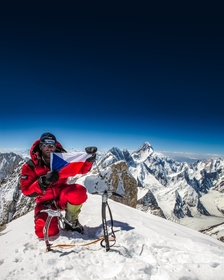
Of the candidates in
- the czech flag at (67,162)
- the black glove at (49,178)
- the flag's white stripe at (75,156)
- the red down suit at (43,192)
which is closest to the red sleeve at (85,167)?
the red down suit at (43,192)

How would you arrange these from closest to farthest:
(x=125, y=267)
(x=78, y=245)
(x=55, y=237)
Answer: (x=125, y=267), (x=78, y=245), (x=55, y=237)

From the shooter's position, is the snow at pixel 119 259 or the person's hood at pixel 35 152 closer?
the snow at pixel 119 259

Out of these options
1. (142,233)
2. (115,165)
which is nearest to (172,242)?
(142,233)

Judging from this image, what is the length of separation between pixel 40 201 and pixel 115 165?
27.2 metres

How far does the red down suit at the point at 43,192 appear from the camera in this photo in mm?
Result: 5945

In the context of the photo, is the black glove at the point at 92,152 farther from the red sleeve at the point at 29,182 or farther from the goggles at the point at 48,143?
the red sleeve at the point at 29,182

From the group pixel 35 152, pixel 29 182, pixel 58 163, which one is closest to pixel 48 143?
pixel 35 152

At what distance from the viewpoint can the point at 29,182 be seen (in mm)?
6023

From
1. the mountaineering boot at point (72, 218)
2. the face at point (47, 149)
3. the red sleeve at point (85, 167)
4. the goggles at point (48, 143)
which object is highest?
the goggles at point (48, 143)

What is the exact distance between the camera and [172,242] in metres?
5.55

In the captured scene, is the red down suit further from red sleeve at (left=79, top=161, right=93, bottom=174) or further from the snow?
the snow

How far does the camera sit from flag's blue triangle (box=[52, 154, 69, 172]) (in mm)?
5961

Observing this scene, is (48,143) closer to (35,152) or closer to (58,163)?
(35,152)

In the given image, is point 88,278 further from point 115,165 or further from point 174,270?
point 115,165
